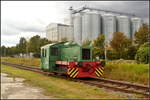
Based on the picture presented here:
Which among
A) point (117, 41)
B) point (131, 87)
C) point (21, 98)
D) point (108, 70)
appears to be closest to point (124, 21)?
point (117, 41)

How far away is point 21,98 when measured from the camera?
6.93 meters

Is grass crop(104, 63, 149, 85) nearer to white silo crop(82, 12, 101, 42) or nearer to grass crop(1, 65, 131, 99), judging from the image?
grass crop(1, 65, 131, 99)

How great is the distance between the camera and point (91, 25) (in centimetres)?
6031

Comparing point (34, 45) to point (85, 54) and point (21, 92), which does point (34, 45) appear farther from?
point (21, 92)

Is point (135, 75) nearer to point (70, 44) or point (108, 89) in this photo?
point (108, 89)

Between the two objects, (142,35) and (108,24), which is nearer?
(142,35)

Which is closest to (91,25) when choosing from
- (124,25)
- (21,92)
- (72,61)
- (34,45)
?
(124,25)

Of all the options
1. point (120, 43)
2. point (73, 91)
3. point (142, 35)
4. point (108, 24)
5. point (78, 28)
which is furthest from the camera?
point (108, 24)

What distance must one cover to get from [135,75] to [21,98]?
8.99 m

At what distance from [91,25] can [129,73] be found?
47132mm

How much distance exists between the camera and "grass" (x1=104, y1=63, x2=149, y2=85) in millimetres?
12797

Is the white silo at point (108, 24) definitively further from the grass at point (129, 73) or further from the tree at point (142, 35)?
the grass at point (129, 73)

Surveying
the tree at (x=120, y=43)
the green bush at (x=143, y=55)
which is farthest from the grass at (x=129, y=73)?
the tree at (x=120, y=43)

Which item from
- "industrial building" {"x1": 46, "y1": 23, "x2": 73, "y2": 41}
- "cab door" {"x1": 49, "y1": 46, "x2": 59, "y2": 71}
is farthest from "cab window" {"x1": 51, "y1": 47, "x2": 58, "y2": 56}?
"industrial building" {"x1": 46, "y1": 23, "x2": 73, "y2": 41}
